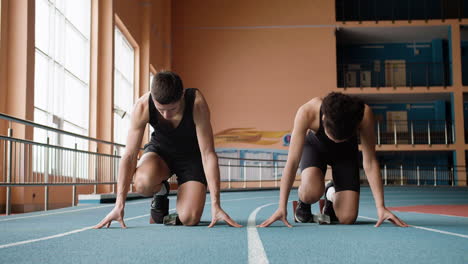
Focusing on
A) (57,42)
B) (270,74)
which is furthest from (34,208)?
(270,74)

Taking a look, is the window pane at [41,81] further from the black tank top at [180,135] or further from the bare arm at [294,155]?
the bare arm at [294,155]

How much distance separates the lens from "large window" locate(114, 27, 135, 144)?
1507cm

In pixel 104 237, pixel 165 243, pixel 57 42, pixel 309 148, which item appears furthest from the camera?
pixel 57 42

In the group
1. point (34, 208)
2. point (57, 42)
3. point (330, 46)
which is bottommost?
point (34, 208)

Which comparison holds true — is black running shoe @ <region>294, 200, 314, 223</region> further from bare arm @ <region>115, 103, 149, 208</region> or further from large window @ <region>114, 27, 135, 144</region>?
large window @ <region>114, 27, 135, 144</region>

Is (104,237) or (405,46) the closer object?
(104,237)

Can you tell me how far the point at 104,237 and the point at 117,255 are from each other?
811 mm

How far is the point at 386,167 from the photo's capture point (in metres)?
21.9

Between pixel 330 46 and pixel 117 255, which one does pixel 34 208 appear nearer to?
pixel 117 255

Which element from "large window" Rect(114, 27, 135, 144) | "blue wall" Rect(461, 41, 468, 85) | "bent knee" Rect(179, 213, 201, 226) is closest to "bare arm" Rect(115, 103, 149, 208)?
"bent knee" Rect(179, 213, 201, 226)

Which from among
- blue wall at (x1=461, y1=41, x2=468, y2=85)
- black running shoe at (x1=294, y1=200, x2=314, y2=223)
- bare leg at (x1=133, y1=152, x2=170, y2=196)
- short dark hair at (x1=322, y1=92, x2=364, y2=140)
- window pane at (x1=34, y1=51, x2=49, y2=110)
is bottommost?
black running shoe at (x1=294, y1=200, x2=314, y2=223)

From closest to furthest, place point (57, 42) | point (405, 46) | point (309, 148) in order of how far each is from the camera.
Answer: point (309, 148), point (57, 42), point (405, 46)

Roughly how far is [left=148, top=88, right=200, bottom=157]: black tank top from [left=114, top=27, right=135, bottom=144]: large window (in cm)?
999

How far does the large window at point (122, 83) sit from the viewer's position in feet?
49.4
